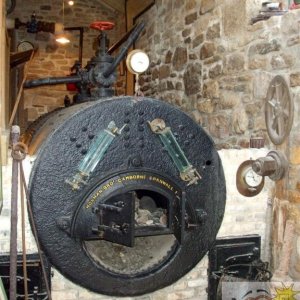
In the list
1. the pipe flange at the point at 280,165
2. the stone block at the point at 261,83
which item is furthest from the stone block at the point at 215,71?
the pipe flange at the point at 280,165

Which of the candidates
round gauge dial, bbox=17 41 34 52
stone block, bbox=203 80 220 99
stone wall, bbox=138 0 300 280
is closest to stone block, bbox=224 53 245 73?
stone wall, bbox=138 0 300 280

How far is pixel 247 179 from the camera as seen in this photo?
3.21m

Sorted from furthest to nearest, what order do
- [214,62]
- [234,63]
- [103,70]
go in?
[214,62], [234,63], [103,70]

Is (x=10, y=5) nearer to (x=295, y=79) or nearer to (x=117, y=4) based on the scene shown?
(x=117, y=4)

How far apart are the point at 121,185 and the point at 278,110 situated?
1.32m

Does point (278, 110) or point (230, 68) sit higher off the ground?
point (230, 68)

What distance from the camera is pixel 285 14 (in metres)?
3.19

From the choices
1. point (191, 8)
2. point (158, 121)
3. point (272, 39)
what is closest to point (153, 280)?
point (158, 121)

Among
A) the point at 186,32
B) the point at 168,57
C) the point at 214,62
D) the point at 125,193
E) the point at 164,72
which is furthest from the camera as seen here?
the point at 164,72

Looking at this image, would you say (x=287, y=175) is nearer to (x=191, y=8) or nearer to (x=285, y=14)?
(x=285, y=14)

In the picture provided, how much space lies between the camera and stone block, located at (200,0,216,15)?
445 cm

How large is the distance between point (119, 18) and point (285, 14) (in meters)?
6.01

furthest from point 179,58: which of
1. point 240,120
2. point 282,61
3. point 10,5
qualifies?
point 10,5

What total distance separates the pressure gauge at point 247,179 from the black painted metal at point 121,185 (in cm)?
24
